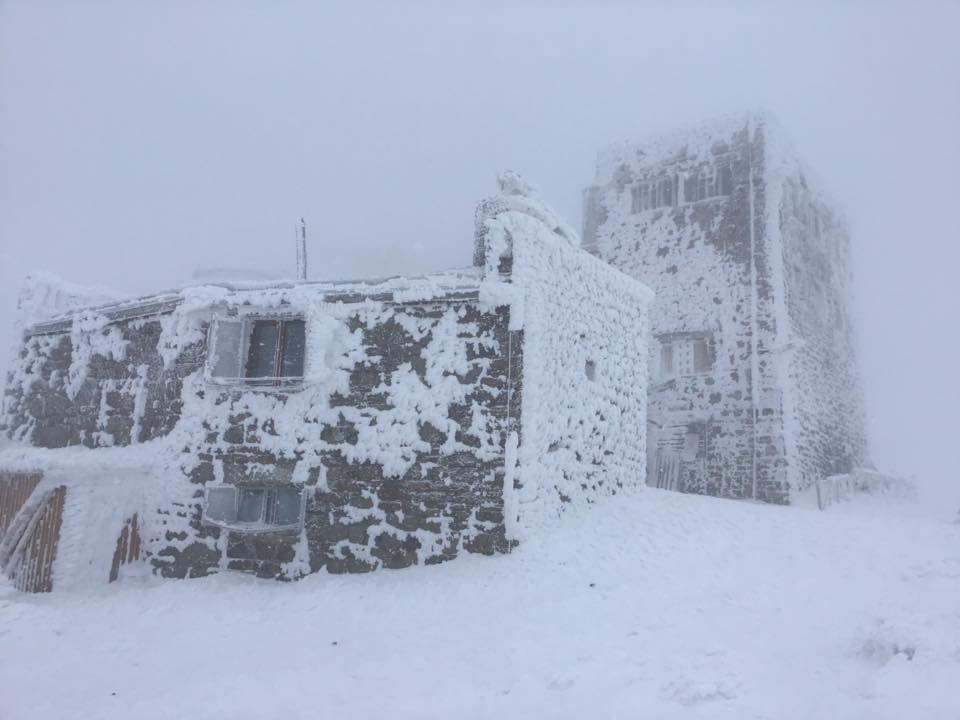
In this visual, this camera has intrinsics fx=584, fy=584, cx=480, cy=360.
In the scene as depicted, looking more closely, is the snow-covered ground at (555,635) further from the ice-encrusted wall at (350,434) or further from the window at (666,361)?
the window at (666,361)

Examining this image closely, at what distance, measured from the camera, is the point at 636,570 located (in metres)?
7.64

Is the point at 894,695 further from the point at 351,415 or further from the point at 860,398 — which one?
the point at 860,398

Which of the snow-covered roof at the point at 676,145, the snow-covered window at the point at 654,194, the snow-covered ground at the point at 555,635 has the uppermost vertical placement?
the snow-covered roof at the point at 676,145

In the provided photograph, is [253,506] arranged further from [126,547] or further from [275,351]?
[275,351]

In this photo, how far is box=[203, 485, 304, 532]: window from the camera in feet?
28.8

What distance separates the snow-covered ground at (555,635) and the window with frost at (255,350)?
3040mm

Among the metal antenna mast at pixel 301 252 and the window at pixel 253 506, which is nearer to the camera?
the window at pixel 253 506

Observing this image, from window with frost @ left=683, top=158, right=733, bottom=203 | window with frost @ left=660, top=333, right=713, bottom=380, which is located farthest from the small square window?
window with frost @ left=683, top=158, right=733, bottom=203

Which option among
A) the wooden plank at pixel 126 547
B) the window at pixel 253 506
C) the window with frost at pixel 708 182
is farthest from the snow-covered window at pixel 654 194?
the wooden plank at pixel 126 547

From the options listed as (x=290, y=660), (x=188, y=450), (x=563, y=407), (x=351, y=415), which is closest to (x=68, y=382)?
(x=188, y=450)

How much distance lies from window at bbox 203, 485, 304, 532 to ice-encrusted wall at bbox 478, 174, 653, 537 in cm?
336

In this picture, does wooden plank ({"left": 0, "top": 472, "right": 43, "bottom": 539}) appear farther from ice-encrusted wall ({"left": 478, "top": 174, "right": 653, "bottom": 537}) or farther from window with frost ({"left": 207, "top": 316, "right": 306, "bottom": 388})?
ice-encrusted wall ({"left": 478, "top": 174, "right": 653, "bottom": 537})

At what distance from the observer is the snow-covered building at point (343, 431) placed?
327 inches

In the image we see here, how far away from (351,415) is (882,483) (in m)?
18.6
